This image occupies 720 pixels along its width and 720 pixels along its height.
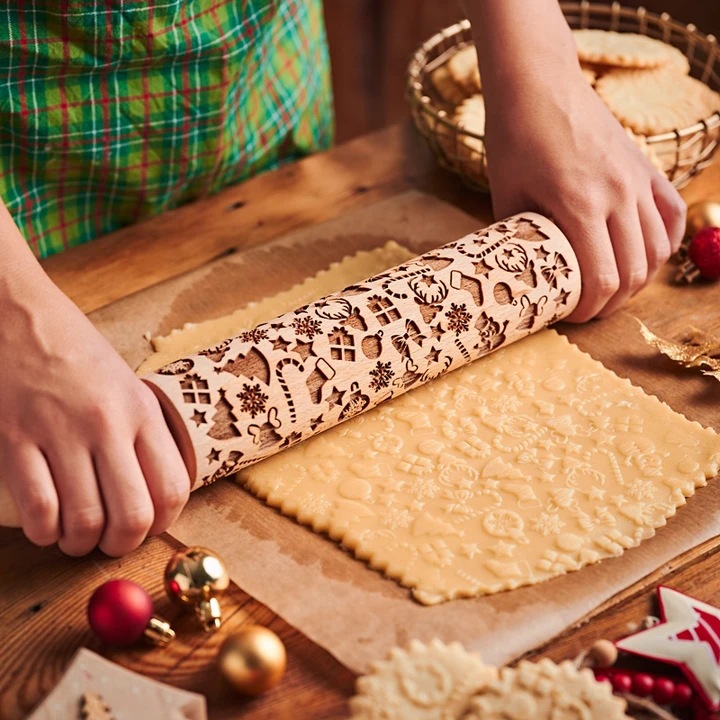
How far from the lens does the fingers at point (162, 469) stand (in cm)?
88

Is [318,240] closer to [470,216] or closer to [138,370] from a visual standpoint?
[470,216]

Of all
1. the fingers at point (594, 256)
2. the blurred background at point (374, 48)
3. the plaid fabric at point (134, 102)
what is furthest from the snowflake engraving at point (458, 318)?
the blurred background at point (374, 48)

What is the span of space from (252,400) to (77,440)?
0.19 m

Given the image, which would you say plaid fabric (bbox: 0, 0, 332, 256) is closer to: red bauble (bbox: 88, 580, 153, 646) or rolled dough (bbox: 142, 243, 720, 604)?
rolled dough (bbox: 142, 243, 720, 604)

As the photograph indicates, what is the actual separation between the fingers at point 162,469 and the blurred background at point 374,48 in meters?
2.53

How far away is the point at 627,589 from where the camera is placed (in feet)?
2.96

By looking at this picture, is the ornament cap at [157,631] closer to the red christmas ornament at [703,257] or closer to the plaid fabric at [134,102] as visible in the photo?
the plaid fabric at [134,102]

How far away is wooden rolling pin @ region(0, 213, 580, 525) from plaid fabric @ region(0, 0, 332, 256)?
442mm

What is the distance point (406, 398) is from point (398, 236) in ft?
1.20

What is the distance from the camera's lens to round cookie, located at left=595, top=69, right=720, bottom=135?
1.44m

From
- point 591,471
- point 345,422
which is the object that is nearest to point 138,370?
point 345,422

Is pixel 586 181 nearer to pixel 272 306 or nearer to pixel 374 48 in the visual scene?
pixel 272 306

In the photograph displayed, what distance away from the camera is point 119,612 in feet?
2.70

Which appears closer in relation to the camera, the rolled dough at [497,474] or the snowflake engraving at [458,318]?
the rolled dough at [497,474]
